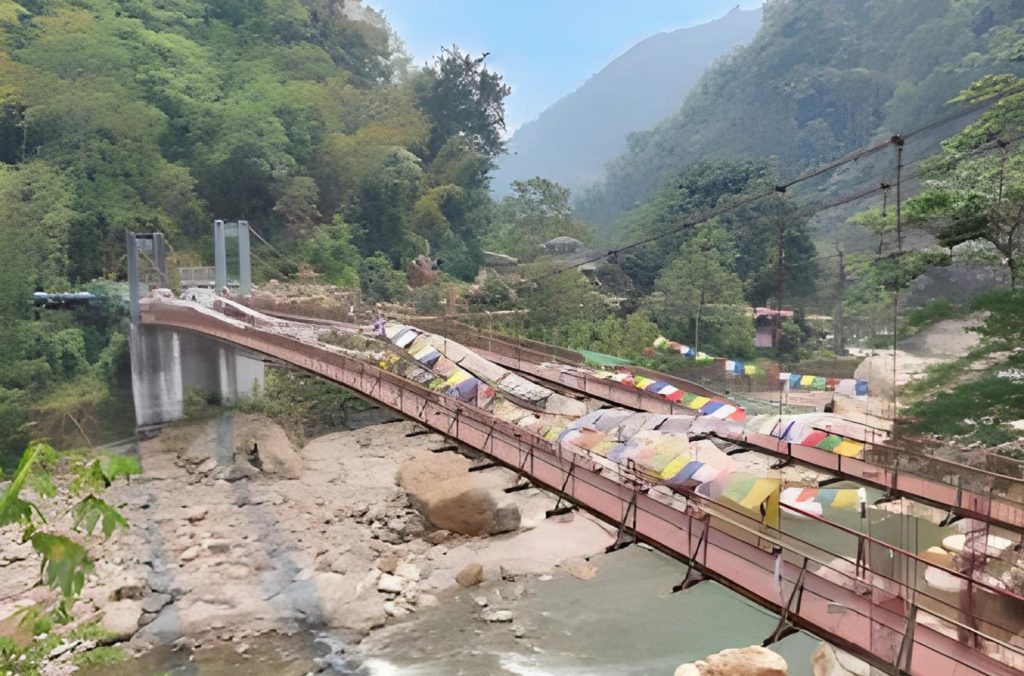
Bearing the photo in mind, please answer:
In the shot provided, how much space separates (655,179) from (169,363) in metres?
40.1

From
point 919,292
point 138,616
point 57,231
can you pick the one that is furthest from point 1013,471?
point 57,231

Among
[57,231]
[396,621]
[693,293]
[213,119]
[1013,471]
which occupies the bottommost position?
[396,621]

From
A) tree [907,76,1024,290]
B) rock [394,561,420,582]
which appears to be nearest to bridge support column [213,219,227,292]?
rock [394,561,420,582]

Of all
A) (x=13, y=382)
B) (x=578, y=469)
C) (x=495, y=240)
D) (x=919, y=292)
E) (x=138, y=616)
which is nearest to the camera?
(x=578, y=469)

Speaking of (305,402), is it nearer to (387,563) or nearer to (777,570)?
(387,563)

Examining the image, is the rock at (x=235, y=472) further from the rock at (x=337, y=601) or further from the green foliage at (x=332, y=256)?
the green foliage at (x=332, y=256)

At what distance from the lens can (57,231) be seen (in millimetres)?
18734

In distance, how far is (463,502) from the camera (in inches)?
506

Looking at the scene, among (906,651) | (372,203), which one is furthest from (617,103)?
(906,651)

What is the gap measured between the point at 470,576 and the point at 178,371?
1046 centimetres

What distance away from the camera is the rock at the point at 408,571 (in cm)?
1117

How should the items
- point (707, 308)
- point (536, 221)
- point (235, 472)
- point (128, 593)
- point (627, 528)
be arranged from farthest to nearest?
point (536, 221) → point (707, 308) → point (235, 472) → point (128, 593) → point (627, 528)

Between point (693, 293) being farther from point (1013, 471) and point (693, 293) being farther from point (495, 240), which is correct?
point (1013, 471)

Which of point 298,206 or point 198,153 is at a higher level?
point 198,153
